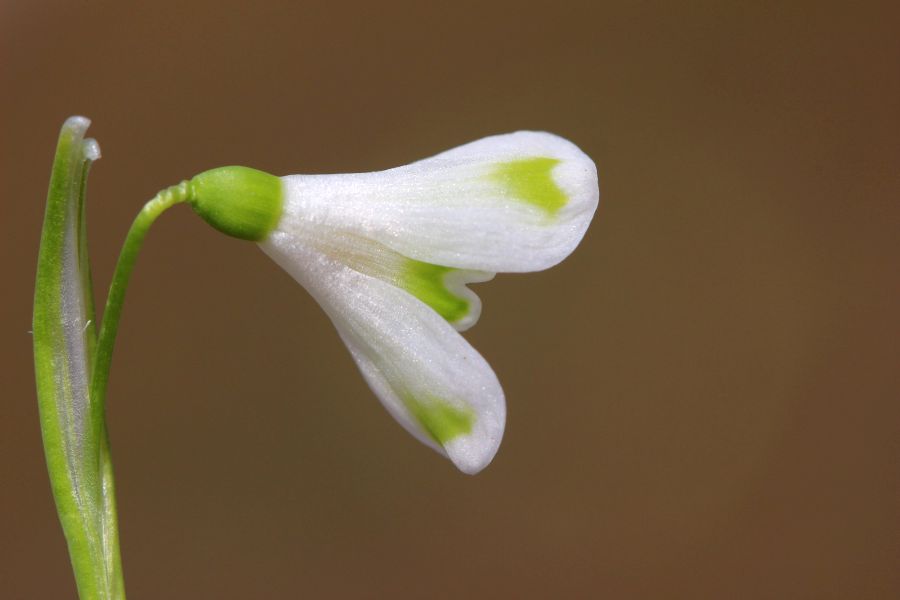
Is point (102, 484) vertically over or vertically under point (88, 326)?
under

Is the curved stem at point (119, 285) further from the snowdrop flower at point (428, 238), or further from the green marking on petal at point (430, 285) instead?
the green marking on petal at point (430, 285)

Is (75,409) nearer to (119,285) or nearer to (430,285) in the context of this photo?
(119,285)

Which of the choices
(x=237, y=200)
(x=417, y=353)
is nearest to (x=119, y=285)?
(x=237, y=200)

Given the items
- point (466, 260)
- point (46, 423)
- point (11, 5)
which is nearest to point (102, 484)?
point (46, 423)

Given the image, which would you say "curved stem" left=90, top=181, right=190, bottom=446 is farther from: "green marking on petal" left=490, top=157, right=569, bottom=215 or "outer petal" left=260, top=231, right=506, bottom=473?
"green marking on petal" left=490, top=157, right=569, bottom=215

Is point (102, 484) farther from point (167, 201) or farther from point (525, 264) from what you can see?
point (525, 264)

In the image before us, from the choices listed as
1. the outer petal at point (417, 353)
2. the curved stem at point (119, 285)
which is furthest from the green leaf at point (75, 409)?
the outer petal at point (417, 353)
